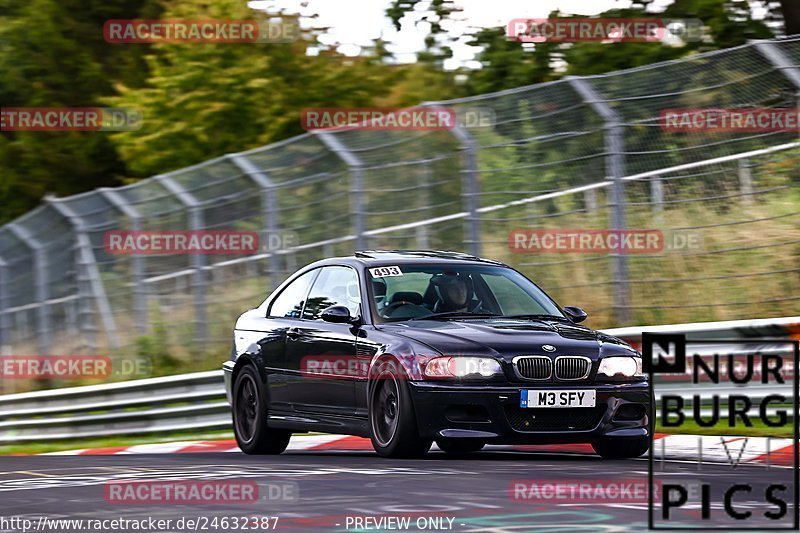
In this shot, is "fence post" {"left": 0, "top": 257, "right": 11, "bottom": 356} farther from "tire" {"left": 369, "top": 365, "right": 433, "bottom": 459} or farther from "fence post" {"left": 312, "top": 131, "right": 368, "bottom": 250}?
"tire" {"left": 369, "top": 365, "right": 433, "bottom": 459}

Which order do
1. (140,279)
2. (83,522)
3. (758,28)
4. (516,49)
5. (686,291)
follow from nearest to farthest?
(83,522), (686,291), (140,279), (758,28), (516,49)

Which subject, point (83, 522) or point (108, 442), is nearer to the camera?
point (83, 522)

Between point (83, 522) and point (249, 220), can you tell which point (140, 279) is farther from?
point (83, 522)

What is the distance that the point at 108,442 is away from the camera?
17.5m

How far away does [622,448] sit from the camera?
410 inches

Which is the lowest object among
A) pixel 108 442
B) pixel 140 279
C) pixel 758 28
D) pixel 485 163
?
pixel 108 442

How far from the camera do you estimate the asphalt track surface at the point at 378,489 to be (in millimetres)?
6965

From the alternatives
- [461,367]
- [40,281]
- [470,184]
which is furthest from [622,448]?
[40,281]

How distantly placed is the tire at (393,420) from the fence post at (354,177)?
6091mm

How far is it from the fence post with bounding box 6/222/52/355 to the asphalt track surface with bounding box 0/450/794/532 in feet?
Answer: 36.8

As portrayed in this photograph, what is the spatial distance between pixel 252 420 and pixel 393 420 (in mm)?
2398

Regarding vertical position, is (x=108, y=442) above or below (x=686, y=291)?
below

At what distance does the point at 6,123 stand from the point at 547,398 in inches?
1128

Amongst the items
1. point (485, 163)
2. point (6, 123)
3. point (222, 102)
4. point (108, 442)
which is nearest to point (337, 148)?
point (485, 163)
